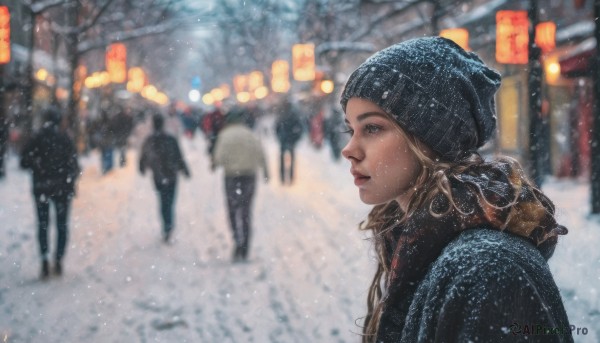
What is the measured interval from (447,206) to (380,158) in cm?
28

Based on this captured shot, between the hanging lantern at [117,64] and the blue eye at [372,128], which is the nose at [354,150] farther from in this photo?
the hanging lantern at [117,64]

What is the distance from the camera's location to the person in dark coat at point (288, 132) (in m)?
14.8

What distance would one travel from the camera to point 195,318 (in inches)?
203

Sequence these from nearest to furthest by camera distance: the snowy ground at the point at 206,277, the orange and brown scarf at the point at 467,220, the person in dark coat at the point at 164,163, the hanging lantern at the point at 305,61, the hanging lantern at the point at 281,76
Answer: the orange and brown scarf at the point at 467,220 → the snowy ground at the point at 206,277 → the person in dark coat at the point at 164,163 → the hanging lantern at the point at 305,61 → the hanging lantern at the point at 281,76

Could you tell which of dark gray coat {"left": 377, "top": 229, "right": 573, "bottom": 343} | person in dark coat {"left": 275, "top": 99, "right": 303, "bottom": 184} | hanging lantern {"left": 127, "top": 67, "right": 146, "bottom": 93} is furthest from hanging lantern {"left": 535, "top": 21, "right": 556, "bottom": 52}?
hanging lantern {"left": 127, "top": 67, "right": 146, "bottom": 93}

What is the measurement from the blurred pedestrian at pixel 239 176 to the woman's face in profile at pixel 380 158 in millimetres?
6083

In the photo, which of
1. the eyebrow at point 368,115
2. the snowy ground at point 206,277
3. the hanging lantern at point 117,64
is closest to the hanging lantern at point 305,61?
the hanging lantern at point 117,64

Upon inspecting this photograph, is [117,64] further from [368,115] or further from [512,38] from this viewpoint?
[368,115]

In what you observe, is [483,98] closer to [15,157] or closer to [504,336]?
[504,336]

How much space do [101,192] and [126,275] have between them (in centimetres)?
825

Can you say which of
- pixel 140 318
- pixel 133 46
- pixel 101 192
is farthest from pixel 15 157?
pixel 140 318

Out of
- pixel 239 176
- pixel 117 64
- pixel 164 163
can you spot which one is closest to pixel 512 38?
pixel 239 176

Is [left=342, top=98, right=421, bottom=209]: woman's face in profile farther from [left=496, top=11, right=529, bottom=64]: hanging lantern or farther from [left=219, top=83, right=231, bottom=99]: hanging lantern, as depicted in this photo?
[left=219, top=83, right=231, bottom=99]: hanging lantern

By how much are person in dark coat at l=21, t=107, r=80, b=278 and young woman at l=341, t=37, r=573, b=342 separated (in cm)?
575
